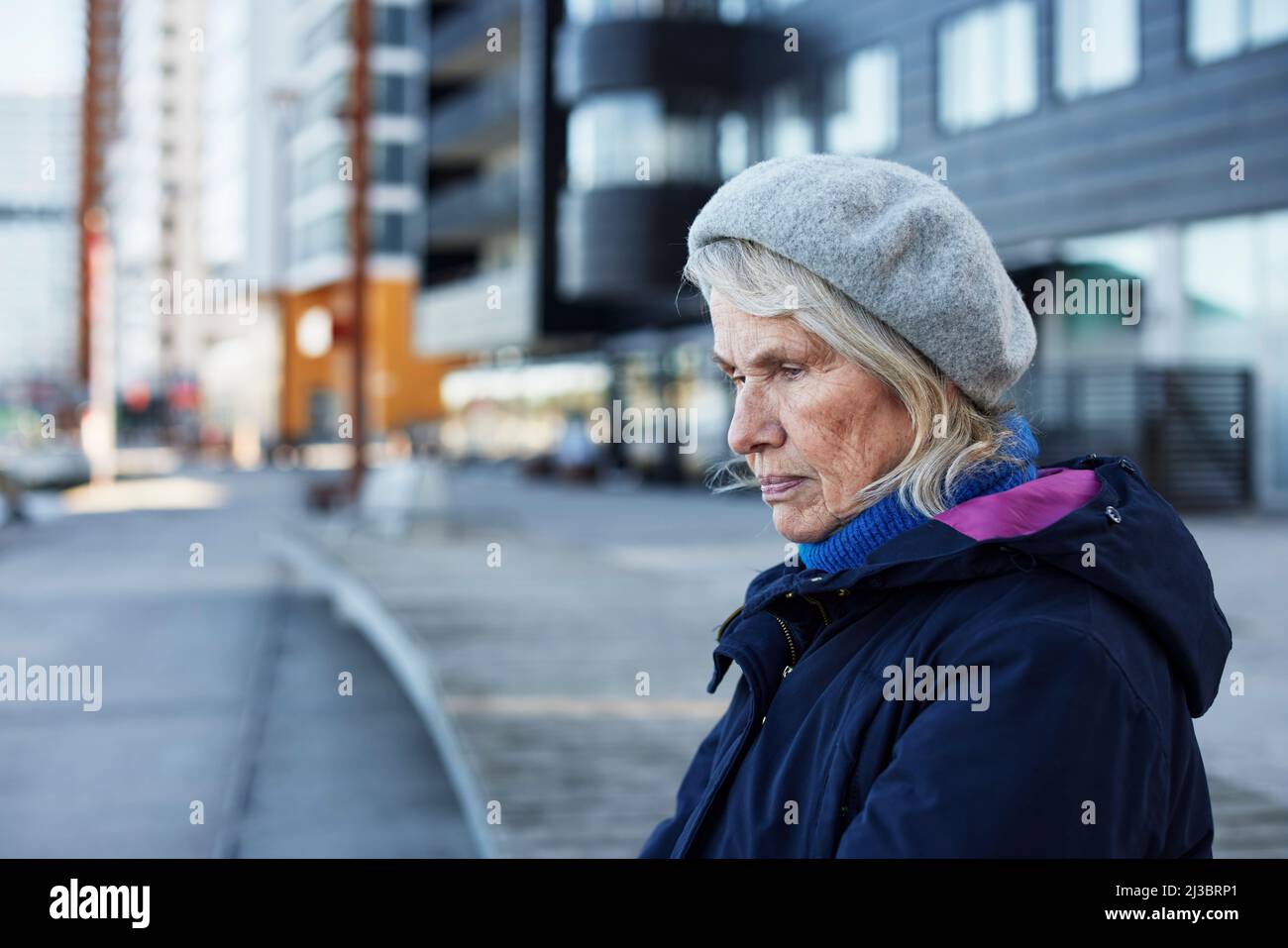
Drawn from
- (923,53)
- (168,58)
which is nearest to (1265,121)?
(923,53)

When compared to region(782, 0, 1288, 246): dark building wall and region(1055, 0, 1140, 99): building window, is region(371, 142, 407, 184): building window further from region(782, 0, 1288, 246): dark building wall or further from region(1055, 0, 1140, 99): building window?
region(1055, 0, 1140, 99): building window

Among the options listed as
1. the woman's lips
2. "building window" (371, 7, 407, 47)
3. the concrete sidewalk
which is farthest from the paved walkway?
"building window" (371, 7, 407, 47)

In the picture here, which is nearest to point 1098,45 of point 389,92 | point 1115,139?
point 1115,139

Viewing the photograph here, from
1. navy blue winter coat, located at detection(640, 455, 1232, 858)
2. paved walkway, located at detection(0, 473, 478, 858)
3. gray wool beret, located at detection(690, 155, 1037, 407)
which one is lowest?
paved walkway, located at detection(0, 473, 478, 858)

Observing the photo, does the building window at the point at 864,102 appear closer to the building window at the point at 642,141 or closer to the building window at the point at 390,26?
the building window at the point at 642,141

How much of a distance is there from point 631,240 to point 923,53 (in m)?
8.82

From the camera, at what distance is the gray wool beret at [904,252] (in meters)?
1.43

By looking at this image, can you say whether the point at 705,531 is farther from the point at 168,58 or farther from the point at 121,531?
the point at 168,58

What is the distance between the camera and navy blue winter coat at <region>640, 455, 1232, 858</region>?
120cm

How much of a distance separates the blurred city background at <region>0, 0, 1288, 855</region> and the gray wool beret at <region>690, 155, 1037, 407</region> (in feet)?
0.92

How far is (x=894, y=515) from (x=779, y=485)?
154mm

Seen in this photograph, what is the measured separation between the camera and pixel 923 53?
23.0 metres

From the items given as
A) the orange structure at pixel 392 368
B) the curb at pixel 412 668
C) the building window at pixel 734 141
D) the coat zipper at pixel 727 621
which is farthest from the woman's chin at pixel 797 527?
the orange structure at pixel 392 368

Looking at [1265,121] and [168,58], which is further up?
[168,58]
